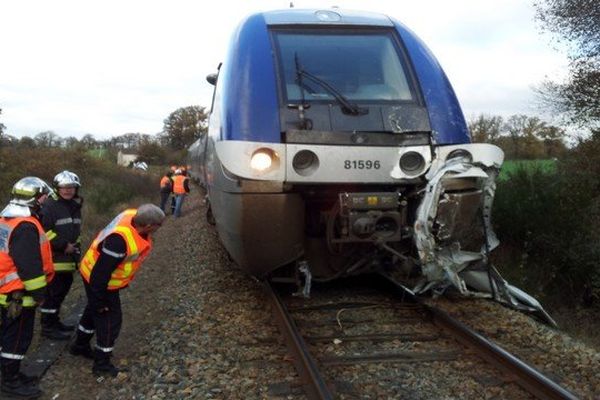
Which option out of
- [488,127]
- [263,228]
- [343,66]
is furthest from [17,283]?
[488,127]

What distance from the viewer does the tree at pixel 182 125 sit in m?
67.6

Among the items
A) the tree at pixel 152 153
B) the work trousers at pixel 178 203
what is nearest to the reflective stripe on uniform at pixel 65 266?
the work trousers at pixel 178 203

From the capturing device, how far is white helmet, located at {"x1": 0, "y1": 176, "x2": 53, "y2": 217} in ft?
13.6

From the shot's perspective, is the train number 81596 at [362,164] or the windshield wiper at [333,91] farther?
the windshield wiper at [333,91]

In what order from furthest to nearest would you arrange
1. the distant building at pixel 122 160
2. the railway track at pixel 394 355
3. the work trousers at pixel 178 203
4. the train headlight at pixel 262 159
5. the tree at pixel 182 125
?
the tree at pixel 182 125
the distant building at pixel 122 160
the work trousers at pixel 178 203
the train headlight at pixel 262 159
the railway track at pixel 394 355

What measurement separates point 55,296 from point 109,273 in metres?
1.51

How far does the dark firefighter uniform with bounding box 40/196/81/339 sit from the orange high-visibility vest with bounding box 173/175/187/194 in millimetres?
11678

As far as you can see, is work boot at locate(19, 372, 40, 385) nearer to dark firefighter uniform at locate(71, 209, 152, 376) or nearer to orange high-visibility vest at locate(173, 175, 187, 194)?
dark firefighter uniform at locate(71, 209, 152, 376)

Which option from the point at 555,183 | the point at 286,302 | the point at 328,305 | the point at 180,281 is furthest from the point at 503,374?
the point at 555,183

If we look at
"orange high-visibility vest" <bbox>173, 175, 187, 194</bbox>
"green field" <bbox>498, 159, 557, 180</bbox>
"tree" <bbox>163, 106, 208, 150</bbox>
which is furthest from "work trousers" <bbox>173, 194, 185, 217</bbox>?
"tree" <bbox>163, 106, 208, 150</bbox>

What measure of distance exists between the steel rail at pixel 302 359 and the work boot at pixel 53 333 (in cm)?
189

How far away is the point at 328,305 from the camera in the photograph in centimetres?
575

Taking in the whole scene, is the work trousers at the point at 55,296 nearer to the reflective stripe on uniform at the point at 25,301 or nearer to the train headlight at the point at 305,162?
the reflective stripe on uniform at the point at 25,301

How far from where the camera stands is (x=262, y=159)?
4.77 metres
